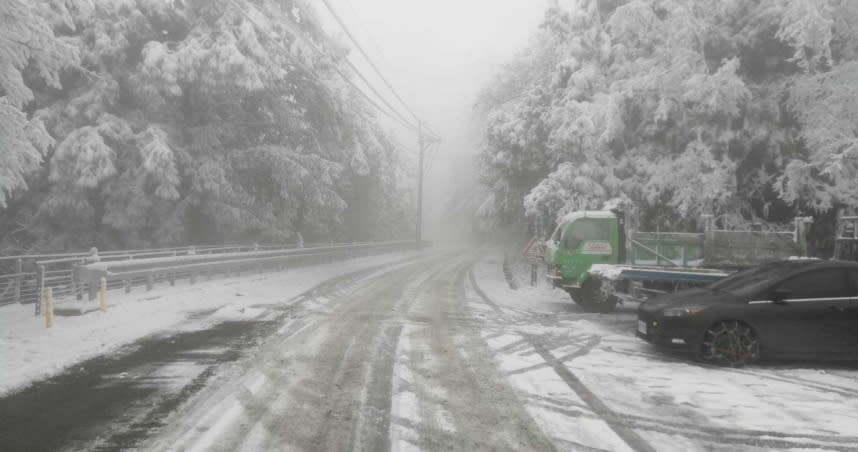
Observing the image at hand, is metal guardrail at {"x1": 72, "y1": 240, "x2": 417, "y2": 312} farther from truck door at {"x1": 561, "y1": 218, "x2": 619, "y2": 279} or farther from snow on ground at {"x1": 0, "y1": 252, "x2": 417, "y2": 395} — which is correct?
truck door at {"x1": 561, "y1": 218, "x2": 619, "y2": 279}

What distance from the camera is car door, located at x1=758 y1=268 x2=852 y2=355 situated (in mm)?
7848

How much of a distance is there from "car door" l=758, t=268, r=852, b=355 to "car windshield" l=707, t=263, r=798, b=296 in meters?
0.24

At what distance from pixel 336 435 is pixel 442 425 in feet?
3.05

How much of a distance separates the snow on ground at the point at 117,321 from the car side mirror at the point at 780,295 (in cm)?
860

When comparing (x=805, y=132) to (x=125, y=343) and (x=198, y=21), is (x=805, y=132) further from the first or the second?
(x=198, y=21)

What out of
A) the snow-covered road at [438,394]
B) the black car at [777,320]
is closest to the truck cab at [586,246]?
the snow-covered road at [438,394]

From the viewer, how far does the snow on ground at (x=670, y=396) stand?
512 cm

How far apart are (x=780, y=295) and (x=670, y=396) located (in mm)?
2639

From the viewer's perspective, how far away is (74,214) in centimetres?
1986

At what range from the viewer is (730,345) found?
7.94m

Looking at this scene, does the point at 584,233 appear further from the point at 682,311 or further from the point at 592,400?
the point at 592,400

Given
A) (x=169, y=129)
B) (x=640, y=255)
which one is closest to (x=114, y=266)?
(x=169, y=129)

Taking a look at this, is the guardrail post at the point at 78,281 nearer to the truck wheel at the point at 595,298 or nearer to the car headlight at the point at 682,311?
the truck wheel at the point at 595,298

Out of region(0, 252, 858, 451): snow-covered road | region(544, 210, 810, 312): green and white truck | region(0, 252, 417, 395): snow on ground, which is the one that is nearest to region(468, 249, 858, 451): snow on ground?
region(0, 252, 858, 451): snow-covered road
